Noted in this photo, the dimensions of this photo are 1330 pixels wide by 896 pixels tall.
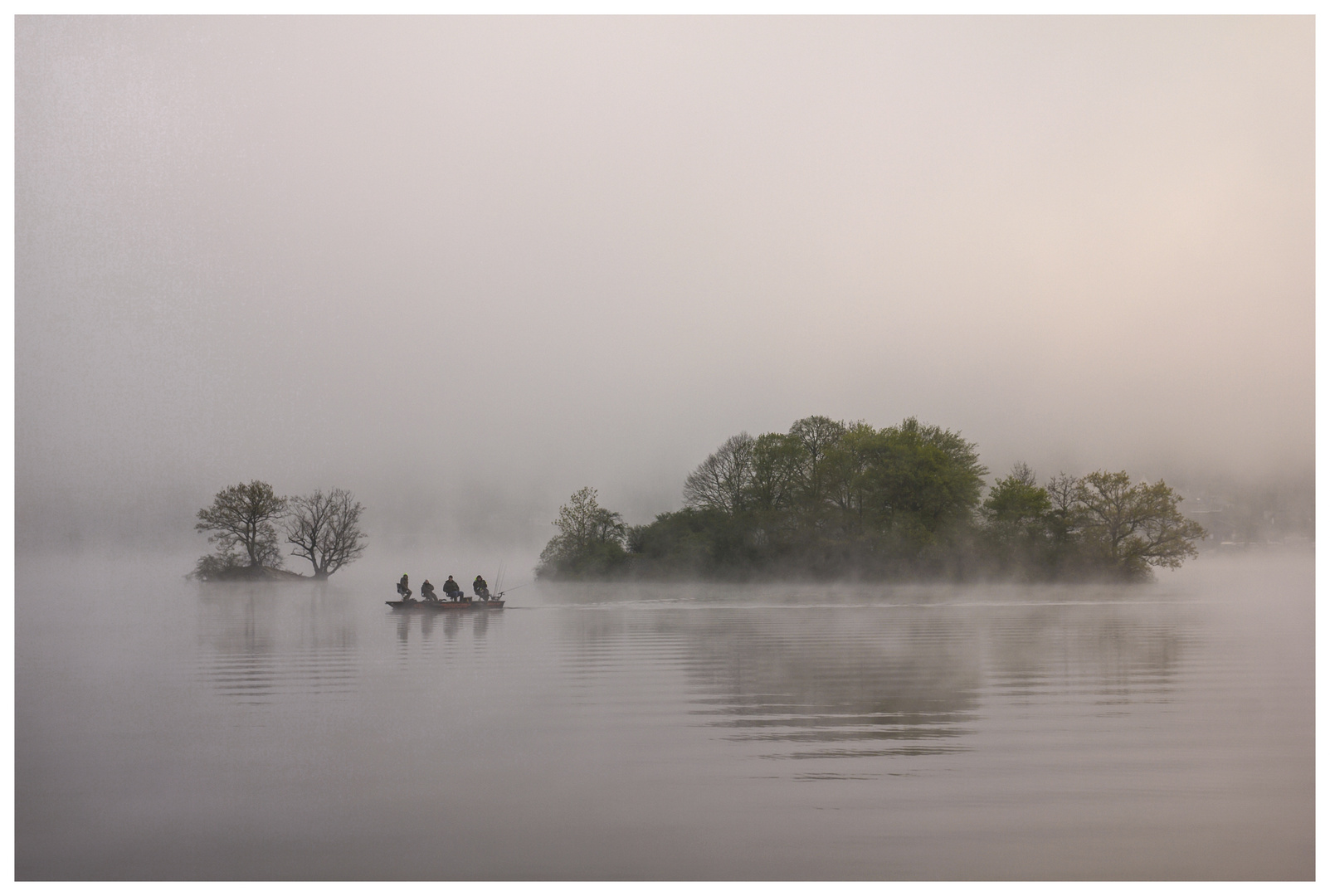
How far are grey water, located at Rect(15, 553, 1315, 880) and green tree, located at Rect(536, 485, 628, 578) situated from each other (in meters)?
12.4

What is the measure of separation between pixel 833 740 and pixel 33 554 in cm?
1157

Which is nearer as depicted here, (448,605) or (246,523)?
(448,605)

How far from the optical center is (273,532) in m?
25.1

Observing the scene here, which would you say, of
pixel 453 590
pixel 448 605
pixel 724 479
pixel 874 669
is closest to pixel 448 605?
pixel 448 605

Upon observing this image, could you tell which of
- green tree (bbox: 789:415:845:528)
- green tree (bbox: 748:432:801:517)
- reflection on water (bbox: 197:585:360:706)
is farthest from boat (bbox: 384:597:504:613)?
green tree (bbox: 789:415:845:528)

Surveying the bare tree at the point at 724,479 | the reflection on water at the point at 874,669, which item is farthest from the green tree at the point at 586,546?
the reflection on water at the point at 874,669

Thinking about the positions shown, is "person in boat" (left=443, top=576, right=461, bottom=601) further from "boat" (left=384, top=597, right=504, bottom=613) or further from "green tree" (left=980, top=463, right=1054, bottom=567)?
"green tree" (left=980, top=463, right=1054, bottom=567)

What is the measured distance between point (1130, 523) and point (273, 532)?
22.9 meters

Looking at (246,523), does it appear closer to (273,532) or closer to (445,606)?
(273,532)

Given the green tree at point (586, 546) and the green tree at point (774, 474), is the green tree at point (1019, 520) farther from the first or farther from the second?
the green tree at point (586, 546)

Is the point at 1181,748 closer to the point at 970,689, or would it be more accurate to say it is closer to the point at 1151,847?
the point at 1151,847

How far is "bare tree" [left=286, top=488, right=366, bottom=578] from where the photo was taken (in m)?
21.8

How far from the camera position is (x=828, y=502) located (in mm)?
27688

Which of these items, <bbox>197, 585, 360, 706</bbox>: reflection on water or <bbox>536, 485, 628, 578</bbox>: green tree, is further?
<bbox>536, 485, 628, 578</bbox>: green tree
